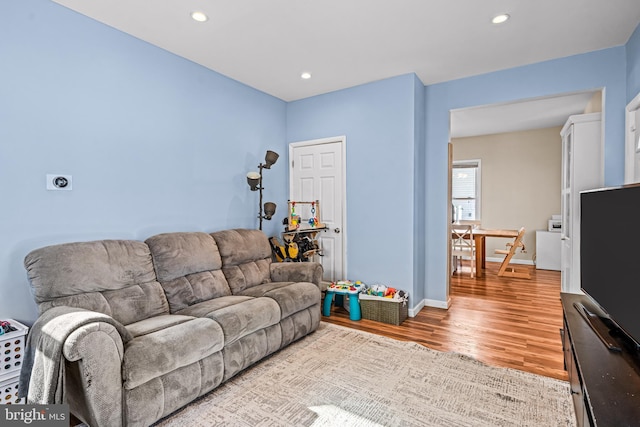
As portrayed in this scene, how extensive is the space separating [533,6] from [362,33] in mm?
1292

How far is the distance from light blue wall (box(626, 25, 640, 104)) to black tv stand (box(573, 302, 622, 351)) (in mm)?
1945

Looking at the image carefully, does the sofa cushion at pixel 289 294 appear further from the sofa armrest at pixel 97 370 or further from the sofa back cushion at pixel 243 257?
the sofa armrest at pixel 97 370

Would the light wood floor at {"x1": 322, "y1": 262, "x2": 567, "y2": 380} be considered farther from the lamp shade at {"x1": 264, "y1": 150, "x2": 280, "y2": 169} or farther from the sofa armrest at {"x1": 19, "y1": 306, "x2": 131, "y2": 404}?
the sofa armrest at {"x1": 19, "y1": 306, "x2": 131, "y2": 404}

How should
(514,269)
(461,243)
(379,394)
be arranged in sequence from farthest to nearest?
1. (514,269)
2. (461,243)
3. (379,394)

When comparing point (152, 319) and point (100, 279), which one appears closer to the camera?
point (100, 279)

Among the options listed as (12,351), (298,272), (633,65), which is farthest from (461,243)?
(12,351)

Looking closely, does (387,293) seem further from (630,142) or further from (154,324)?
(630,142)

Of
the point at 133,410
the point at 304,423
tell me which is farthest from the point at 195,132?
the point at 304,423

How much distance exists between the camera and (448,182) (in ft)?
13.0

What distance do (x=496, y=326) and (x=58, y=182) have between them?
→ 163 inches

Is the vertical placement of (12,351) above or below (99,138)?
below

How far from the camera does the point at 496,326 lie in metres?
3.40

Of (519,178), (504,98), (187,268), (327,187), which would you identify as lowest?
(187,268)

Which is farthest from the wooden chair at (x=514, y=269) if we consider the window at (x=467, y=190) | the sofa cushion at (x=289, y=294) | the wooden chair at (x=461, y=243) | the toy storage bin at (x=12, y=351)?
the toy storage bin at (x=12, y=351)
